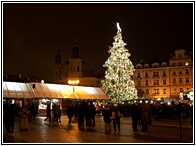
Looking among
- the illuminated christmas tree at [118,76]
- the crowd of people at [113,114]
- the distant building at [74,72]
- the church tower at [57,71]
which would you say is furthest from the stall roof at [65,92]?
the church tower at [57,71]

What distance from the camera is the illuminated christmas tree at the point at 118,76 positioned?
39125 mm

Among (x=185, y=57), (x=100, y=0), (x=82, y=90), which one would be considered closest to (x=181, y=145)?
(x=100, y=0)

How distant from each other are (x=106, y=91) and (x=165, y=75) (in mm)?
46663

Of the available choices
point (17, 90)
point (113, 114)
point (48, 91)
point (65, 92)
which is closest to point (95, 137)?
point (113, 114)

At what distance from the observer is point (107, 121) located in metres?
17.7

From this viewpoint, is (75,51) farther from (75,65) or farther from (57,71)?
(57,71)

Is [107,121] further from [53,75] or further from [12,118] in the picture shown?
[53,75]

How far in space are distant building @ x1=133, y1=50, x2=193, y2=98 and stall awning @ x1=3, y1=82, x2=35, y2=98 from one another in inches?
1869

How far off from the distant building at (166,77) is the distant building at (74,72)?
1127 inches

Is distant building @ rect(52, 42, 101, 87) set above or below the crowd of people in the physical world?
above

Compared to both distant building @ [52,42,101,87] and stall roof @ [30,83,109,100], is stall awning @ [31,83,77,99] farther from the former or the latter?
distant building @ [52,42,101,87]

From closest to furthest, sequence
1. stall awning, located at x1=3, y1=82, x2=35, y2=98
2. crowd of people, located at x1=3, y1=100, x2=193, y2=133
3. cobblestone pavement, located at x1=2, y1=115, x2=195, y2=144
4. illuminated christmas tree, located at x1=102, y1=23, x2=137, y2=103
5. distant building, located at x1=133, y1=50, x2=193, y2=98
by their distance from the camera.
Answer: cobblestone pavement, located at x1=2, y1=115, x2=195, y2=144 → crowd of people, located at x1=3, y1=100, x2=193, y2=133 → stall awning, located at x1=3, y1=82, x2=35, y2=98 → illuminated christmas tree, located at x1=102, y1=23, x2=137, y2=103 → distant building, located at x1=133, y1=50, x2=193, y2=98

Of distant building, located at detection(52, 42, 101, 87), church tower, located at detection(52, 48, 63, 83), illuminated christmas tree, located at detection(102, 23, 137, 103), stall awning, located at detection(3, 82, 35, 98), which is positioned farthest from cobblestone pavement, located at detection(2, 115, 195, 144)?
church tower, located at detection(52, 48, 63, 83)

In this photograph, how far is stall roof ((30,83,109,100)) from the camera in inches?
1374
